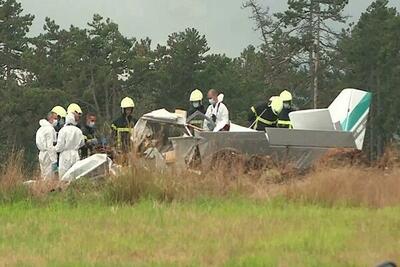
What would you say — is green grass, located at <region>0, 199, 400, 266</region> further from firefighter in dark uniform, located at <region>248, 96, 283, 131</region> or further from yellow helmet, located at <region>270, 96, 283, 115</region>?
yellow helmet, located at <region>270, 96, 283, 115</region>

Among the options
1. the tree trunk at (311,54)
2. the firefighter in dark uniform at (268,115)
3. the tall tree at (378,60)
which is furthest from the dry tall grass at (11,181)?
the tree trunk at (311,54)

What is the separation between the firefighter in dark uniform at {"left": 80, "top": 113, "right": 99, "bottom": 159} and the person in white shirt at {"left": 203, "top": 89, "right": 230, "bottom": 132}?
8.45ft

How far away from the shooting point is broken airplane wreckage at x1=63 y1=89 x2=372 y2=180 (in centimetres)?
1440

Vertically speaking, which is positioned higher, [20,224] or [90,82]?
[90,82]

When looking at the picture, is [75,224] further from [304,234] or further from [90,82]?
[90,82]

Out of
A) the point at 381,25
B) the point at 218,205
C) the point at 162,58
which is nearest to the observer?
the point at 218,205

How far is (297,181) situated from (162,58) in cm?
4530

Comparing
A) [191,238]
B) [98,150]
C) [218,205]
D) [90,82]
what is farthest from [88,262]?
[90,82]

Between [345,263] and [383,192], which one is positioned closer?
[345,263]

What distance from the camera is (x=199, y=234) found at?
844cm

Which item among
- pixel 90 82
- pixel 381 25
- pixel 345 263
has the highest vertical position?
pixel 381 25

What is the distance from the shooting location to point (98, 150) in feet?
52.3

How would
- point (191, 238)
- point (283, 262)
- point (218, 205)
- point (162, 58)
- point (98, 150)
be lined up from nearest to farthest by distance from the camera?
point (283, 262)
point (191, 238)
point (218, 205)
point (98, 150)
point (162, 58)

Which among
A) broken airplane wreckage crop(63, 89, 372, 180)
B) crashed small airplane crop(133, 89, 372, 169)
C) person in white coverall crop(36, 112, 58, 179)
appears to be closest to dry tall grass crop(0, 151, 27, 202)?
broken airplane wreckage crop(63, 89, 372, 180)
